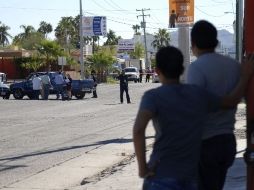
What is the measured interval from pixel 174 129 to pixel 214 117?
67cm

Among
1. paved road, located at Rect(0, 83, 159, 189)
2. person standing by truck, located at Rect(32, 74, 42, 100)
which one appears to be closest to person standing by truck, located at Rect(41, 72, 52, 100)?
person standing by truck, located at Rect(32, 74, 42, 100)

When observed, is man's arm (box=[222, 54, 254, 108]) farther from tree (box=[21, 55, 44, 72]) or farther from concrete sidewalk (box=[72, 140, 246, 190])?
tree (box=[21, 55, 44, 72])

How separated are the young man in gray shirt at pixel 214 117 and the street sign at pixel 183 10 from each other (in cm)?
816

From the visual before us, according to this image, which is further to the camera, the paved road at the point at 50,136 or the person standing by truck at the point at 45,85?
the person standing by truck at the point at 45,85

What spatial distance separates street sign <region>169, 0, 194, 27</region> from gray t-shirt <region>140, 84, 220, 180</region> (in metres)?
8.82

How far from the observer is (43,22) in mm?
160250

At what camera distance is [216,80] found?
451 centimetres

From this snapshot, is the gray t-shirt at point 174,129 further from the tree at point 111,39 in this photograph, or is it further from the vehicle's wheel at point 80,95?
the tree at point 111,39

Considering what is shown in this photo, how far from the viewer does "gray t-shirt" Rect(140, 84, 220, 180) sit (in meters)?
3.91

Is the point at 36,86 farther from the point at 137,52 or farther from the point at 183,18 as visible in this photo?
the point at 137,52

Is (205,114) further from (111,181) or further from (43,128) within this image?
(43,128)

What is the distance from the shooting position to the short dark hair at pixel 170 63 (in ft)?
13.3

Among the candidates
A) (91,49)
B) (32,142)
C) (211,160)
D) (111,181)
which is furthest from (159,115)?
(91,49)

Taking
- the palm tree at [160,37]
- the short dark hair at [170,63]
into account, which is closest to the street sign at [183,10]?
the short dark hair at [170,63]
